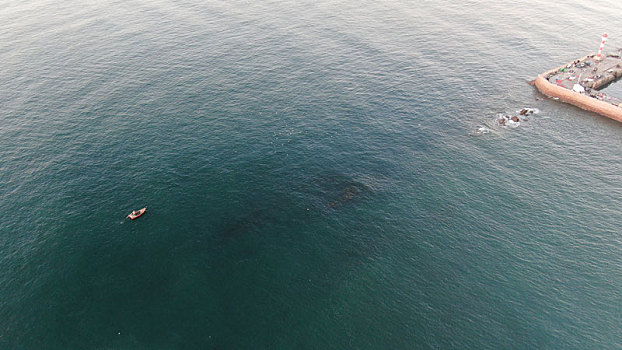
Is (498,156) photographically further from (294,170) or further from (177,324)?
(177,324)

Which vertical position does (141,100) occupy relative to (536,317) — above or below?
above

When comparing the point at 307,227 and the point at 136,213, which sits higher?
the point at 136,213

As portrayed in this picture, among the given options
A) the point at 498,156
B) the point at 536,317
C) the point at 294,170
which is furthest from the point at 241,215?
the point at 498,156

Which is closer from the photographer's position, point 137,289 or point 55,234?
point 137,289

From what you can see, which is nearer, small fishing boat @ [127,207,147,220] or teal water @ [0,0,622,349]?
teal water @ [0,0,622,349]

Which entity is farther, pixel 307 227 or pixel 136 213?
pixel 136 213

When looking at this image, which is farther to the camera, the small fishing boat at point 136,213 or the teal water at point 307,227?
the small fishing boat at point 136,213

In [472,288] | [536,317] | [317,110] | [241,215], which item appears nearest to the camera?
[536,317]

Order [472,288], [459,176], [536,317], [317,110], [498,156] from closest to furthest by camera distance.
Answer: [536,317] → [472,288] → [459,176] → [498,156] → [317,110]
